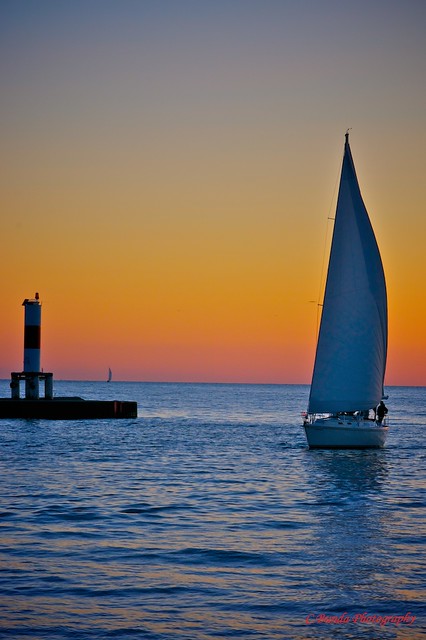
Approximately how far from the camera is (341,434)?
42.8 m

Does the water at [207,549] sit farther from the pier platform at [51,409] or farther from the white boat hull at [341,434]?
the pier platform at [51,409]

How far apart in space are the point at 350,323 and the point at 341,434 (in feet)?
18.4

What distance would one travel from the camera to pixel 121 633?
1287cm

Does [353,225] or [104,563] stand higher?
[353,225]

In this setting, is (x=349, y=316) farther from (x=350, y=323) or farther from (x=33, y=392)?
(x=33, y=392)

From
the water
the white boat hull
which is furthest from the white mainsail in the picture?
the water

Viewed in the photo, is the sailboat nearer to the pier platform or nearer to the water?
the water

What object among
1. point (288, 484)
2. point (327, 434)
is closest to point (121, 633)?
point (288, 484)

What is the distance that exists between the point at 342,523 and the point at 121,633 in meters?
10.9

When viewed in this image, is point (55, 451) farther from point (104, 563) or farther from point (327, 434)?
point (104, 563)

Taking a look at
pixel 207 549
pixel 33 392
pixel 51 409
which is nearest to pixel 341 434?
pixel 207 549

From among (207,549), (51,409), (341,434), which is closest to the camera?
(207,549)

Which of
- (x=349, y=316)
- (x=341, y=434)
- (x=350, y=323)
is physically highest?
(x=349, y=316)

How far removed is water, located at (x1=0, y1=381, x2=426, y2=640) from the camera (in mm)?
13547
